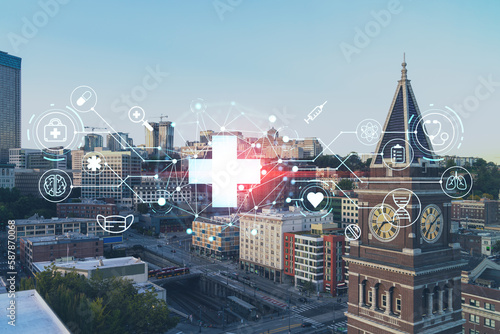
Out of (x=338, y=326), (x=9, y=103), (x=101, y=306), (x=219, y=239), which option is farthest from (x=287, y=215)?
(x=9, y=103)

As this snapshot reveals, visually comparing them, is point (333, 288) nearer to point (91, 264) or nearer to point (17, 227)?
point (91, 264)

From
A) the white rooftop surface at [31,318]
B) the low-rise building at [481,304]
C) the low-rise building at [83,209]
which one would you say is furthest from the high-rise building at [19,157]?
the low-rise building at [481,304]

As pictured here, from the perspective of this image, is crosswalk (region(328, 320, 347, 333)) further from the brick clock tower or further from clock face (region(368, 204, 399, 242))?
clock face (region(368, 204, 399, 242))

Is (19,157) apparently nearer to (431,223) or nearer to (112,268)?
(112,268)

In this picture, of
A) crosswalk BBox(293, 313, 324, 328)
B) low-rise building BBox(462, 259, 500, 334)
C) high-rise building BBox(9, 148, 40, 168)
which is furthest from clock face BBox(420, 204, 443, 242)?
high-rise building BBox(9, 148, 40, 168)

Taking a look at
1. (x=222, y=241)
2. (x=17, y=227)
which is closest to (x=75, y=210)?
(x=17, y=227)
